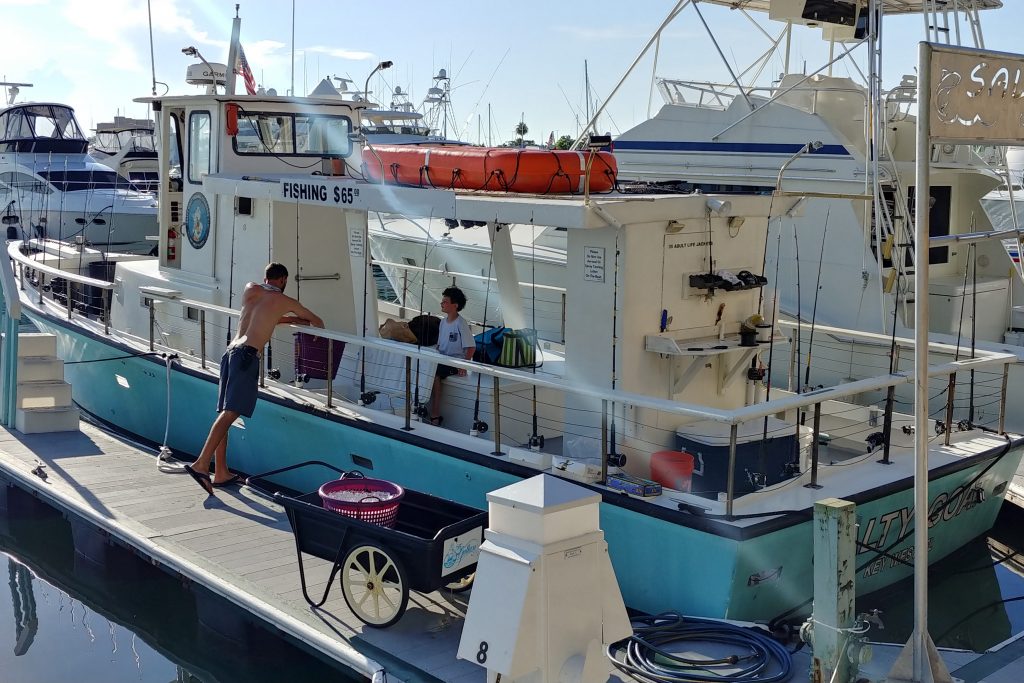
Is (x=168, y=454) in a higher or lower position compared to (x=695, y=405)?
lower

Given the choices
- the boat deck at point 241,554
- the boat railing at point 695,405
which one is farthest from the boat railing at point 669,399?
the boat deck at point 241,554

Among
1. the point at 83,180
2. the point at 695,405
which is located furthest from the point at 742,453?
the point at 83,180

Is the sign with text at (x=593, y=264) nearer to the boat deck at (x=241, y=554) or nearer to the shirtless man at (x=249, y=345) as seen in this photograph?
the boat deck at (x=241, y=554)

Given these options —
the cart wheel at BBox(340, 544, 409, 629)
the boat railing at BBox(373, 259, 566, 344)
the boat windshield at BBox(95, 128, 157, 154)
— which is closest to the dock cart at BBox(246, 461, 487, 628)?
the cart wheel at BBox(340, 544, 409, 629)

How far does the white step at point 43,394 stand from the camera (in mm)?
9836

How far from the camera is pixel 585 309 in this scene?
676cm

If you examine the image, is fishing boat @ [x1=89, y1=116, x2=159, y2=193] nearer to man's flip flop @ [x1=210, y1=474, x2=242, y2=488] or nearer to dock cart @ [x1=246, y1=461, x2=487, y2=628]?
man's flip flop @ [x1=210, y1=474, x2=242, y2=488]

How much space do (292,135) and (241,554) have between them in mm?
4008

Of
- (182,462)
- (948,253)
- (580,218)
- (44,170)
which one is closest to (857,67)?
(948,253)

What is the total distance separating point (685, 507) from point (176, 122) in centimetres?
600

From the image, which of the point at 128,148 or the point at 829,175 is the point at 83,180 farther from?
the point at 829,175

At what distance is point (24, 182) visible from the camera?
25.5m

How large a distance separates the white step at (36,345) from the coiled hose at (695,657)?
6.44 metres

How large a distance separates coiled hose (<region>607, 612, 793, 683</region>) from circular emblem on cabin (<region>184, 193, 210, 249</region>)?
5359mm
